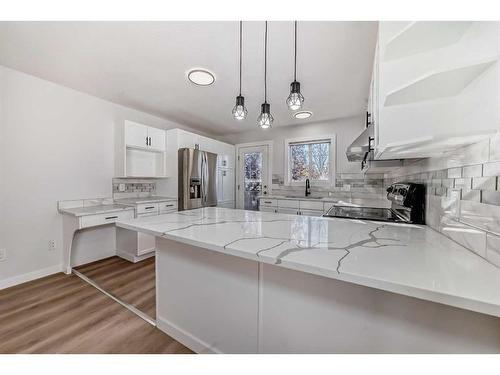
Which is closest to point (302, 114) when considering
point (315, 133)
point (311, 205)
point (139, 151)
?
point (315, 133)

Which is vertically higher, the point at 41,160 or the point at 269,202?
the point at 41,160

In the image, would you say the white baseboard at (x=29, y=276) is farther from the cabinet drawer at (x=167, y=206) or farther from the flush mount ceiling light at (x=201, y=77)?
the flush mount ceiling light at (x=201, y=77)

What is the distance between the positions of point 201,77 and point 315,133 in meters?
2.25

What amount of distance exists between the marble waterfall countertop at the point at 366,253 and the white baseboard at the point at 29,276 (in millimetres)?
1932

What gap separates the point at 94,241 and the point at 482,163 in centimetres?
377

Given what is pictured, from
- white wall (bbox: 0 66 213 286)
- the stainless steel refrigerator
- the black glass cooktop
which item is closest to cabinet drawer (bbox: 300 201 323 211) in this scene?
the black glass cooktop

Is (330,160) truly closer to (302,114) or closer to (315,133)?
(315,133)

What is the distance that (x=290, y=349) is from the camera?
1006 mm

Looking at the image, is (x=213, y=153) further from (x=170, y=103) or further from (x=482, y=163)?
(x=482, y=163)

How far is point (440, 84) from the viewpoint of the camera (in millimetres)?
743

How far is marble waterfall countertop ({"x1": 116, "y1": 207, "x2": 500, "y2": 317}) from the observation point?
22.4 inches

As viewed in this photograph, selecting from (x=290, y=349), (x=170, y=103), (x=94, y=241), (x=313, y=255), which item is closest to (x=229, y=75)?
(x=170, y=103)

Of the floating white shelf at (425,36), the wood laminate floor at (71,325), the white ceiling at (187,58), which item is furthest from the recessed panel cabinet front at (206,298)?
the white ceiling at (187,58)
